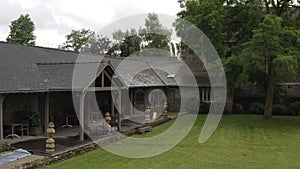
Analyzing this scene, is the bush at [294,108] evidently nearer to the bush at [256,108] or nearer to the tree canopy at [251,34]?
the bush at [256,108]

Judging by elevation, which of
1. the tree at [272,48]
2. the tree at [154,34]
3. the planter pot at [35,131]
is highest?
the tree at [154,34]

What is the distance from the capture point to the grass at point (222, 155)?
33.3 ft

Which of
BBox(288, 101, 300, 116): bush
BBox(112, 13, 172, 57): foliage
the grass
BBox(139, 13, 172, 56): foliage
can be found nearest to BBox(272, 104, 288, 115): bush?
BBox(288, 101, 300, 116): bush

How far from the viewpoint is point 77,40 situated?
47625 millimetres

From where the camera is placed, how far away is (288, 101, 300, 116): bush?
24.7 meters

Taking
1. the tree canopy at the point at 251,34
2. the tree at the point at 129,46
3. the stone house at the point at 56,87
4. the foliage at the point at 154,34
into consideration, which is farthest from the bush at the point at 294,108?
the foliage at the point at 154,34

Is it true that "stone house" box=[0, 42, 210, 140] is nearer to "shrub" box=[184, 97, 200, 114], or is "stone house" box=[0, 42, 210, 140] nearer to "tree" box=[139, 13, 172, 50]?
"shrub" box=[184, 97, 200, 114]

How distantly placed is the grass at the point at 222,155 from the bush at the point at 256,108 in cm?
872

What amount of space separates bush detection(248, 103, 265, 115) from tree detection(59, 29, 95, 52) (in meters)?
28.4

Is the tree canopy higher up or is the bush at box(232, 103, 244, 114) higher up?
the tree canopy

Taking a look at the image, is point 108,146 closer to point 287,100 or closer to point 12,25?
point 287,100

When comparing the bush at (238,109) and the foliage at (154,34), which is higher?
the foliage at (154,34)

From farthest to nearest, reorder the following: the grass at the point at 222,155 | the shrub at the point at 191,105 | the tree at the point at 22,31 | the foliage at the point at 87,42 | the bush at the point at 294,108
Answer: the foliage at the point at 87,42
the tree at the point at 22,31
the shrub at the point at 191,105
the bush at the point at 294,108
the grass at the point at 222,155

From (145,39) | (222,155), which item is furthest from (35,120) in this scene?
(145,39)
